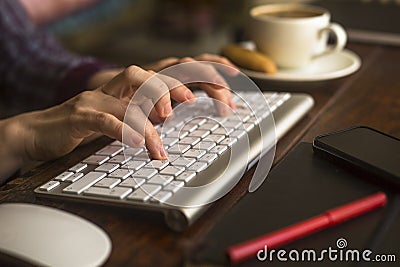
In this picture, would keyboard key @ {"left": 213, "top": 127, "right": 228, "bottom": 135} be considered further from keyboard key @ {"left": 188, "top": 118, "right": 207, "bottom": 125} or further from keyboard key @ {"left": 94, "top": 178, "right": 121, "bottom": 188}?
keyboard key @ {"left": 94, "top": 178, "right": 121, "bottom": 188}

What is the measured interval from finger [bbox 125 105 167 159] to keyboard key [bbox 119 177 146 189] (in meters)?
0.05

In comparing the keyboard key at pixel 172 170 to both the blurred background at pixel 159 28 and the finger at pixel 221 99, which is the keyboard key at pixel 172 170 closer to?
the finger at pixel 221 99

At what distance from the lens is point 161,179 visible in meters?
0.56

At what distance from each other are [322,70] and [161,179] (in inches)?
19.5

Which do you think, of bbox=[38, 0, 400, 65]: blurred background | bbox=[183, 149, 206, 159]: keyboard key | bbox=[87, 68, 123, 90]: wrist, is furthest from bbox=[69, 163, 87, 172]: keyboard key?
bbox=[38, 0, 400, 65]: blurred background

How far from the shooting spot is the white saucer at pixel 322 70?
0.92 metres

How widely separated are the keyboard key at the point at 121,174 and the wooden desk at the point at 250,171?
0.04m

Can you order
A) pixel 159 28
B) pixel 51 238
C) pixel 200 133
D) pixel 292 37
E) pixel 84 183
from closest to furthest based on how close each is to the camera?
pixel 51 238, pixel 84 183, pixel 200 133, pixel 292 37, pixel 159 28

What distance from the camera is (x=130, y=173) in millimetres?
581

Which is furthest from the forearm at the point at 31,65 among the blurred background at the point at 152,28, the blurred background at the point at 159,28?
the blurred background at the point at 159,28

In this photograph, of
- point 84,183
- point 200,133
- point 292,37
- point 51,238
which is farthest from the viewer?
point 292,37

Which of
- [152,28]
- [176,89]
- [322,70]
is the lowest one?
[152,28]

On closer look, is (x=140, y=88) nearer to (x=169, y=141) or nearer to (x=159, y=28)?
(x=169, y=141)

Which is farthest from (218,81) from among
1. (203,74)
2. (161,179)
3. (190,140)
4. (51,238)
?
(51,238)
